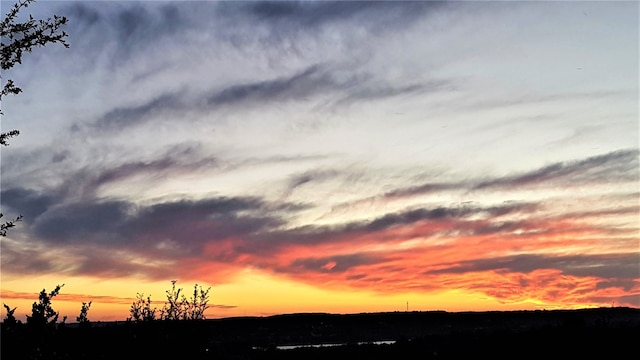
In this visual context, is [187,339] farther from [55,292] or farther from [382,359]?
[382,359]

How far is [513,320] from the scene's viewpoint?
93750mm

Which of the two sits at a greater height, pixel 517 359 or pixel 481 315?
pixel 481 315

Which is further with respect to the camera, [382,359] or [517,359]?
[382,359]

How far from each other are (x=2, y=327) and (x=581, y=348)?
33550 mm

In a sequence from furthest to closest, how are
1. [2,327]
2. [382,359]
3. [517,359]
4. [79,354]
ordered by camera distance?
1. [382,359]
2. [517,359]
3. [79,354]
4. [2,327]

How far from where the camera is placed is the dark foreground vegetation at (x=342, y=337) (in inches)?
842

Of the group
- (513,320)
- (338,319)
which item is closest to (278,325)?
(338,319)

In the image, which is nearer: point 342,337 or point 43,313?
point 43,313

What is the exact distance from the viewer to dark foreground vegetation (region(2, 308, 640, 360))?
21391mm

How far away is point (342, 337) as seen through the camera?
99.6 meters

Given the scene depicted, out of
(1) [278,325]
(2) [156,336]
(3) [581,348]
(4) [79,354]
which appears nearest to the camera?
(4) [79,354]

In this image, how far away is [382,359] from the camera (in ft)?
182

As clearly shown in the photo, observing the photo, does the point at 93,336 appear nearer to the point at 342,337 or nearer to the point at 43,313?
the point at 43,313

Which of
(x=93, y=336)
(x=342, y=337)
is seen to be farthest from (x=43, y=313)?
(x=342, y=337)
